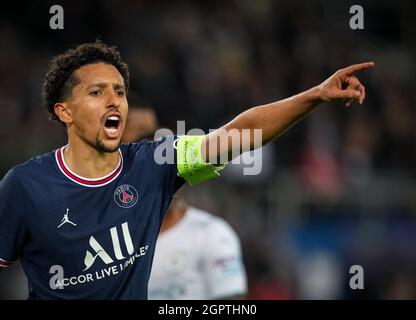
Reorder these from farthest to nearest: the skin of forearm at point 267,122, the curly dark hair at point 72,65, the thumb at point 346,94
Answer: the curly dark hair at point 72,65
the skin of forearm at point 267,122
the thumb at point 346,94

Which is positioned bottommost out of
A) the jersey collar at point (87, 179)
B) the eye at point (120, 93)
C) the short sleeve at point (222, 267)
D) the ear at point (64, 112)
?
the short sleeve at point (222, 267)

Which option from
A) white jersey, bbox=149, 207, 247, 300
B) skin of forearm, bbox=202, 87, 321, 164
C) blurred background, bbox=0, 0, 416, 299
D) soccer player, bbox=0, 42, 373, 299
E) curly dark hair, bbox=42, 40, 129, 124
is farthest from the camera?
blurred background, bbox=0, 0, 416, 299

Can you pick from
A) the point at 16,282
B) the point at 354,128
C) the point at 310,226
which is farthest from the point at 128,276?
the point at 354,128

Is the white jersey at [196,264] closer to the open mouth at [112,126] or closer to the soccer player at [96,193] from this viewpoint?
the soccer player at [96,193]

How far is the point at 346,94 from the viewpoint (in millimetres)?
3791

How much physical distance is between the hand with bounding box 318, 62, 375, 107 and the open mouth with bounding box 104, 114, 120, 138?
1152mm

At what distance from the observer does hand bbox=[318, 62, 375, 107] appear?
380 cm

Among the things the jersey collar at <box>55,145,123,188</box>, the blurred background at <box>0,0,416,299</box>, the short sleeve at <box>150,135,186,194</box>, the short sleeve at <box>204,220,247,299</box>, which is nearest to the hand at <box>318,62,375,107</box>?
the short sleeve at <box>150,135,186,194</box>

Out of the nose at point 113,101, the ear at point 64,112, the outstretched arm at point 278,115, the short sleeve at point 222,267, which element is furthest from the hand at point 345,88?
the short sleeve at point 222,267

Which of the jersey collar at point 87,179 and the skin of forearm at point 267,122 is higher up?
the skin of forearm at point 267,122

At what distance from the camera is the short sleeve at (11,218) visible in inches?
169

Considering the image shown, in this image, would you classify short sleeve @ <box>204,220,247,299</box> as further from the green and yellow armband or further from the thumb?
the thumb

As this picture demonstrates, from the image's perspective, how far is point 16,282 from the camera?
8.60 metres
